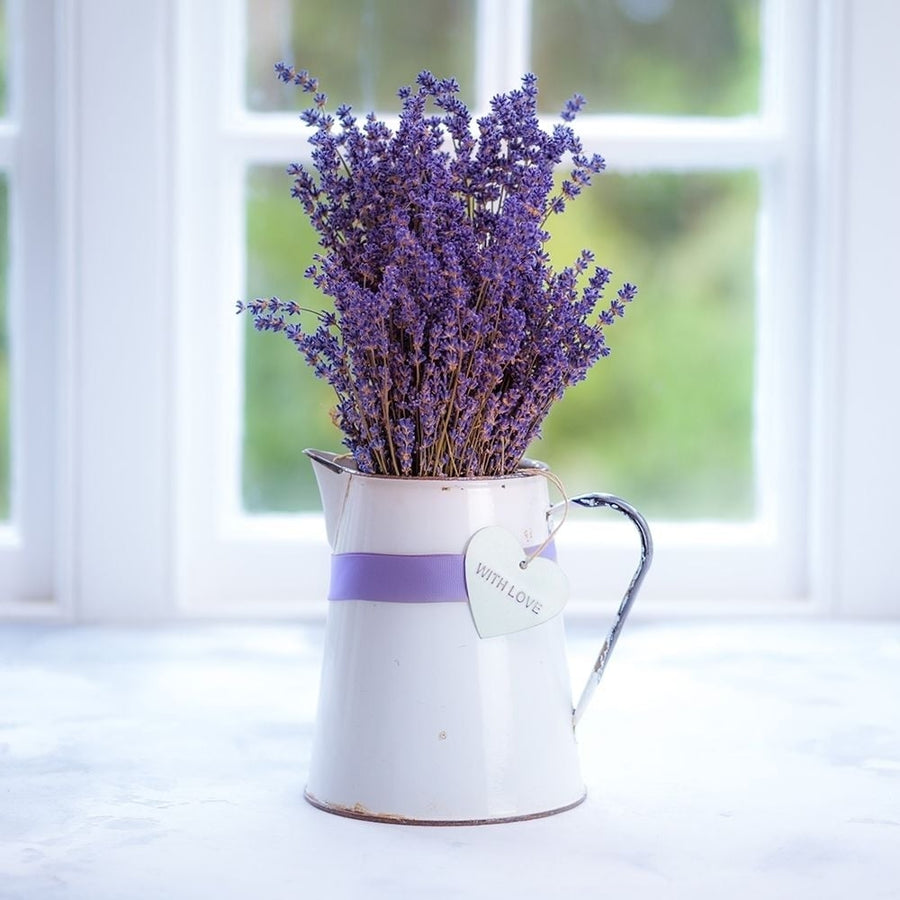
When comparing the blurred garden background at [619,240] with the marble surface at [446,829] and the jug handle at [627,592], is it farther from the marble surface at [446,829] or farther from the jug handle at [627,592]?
the jug handle at [627,592]

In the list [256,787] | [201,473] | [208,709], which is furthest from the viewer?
[201,473]

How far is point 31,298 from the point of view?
1917mm

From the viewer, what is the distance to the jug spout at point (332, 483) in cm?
104

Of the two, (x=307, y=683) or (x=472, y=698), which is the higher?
(x=472, y=698)

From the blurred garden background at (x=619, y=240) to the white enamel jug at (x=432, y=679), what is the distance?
1032mm

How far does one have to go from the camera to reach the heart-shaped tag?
974 millimetres

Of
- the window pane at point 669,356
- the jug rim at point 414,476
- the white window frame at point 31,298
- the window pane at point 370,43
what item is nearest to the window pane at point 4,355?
the white window frame at point 31,298

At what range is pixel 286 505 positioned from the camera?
2.03m

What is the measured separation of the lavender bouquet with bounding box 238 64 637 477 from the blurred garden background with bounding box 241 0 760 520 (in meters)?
1.00

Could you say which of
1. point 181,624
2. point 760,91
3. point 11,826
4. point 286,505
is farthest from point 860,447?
point 11,826

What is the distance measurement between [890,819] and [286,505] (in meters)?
1.17

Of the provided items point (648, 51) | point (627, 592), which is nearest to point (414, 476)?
point (627, 592)

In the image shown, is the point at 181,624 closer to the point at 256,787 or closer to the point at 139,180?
the point at 139,180

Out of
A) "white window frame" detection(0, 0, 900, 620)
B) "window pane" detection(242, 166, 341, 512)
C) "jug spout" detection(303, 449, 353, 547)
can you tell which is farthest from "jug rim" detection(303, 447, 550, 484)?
"window pane" detection(242, 166, 341, 512)
